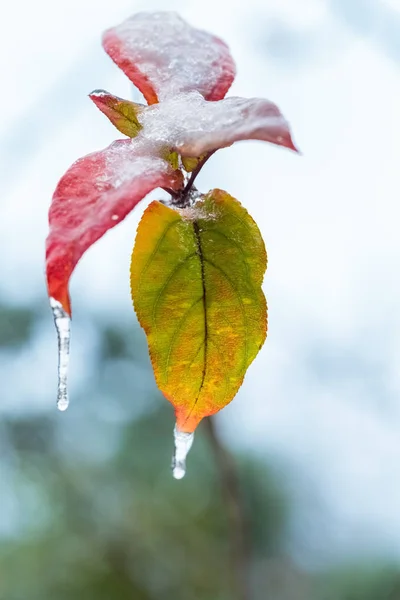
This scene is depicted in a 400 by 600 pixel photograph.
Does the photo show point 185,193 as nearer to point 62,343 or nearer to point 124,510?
point 62,343

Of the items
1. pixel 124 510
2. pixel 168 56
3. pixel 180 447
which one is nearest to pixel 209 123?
pixel 168 56

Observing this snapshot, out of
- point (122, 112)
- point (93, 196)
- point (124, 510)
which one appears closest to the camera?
point (93, 196)

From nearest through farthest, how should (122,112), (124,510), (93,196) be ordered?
(93,196)
(122,112)
(124,510)

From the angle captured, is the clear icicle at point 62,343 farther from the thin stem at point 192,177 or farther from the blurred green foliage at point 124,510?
the blurred green foliage at point 124,510

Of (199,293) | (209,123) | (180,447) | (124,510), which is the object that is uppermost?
(209,123)

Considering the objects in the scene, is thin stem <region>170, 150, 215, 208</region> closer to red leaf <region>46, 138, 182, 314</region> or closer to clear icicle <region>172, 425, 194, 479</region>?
red leaf <region>46, 138, 182, 314</region>

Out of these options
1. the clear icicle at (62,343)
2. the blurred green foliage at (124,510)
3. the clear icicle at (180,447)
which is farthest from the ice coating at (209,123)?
the blurred green foliage at (124,510)

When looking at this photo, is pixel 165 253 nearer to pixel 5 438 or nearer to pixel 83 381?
pixel 5 438
